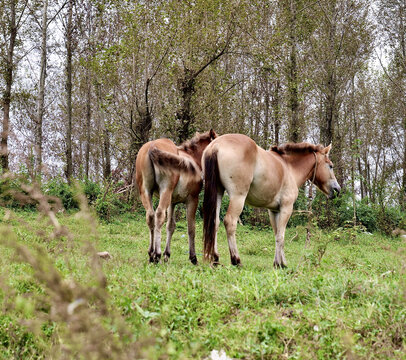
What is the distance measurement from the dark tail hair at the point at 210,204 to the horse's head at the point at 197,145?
1318mm

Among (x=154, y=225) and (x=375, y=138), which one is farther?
(x=375, y=138)

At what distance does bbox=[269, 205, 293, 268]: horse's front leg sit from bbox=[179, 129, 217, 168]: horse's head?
1.88 metres

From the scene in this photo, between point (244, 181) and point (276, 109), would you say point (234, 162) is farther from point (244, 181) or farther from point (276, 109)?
point (276, 109)

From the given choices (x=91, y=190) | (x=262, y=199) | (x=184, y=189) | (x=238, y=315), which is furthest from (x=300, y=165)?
(x=91, y=190)

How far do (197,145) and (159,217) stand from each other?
1929mm

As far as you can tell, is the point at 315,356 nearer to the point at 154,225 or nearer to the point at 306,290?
the point at 306,290

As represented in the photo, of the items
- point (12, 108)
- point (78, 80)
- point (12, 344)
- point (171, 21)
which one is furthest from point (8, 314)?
point (78, 80)

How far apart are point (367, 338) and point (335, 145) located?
15.5 meters

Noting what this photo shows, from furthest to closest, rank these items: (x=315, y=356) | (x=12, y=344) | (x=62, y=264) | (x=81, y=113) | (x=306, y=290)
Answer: (x=81, y=113) < (x=62, y=264) < (x=306, y=290) < (x=12, y=344) < (x=315, y=356)

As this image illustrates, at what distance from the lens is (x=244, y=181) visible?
623 centimetres

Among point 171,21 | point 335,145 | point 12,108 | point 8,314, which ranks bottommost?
point 8,314

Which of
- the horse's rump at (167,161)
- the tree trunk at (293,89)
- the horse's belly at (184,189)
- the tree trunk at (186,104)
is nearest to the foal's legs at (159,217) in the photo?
the horse's belly at (184,189)

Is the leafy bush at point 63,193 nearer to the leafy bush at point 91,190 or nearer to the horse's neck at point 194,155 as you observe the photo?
the leafy bush at point 91,190

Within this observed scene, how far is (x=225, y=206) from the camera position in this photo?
1595 centimetres
